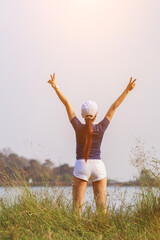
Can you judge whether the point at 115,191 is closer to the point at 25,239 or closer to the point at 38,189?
the point at 38,189

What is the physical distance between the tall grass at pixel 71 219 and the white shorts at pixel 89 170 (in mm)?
461

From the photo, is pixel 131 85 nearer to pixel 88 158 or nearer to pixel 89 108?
pixel 89 108

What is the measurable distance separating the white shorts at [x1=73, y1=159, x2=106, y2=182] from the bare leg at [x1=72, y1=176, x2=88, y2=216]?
0.08m

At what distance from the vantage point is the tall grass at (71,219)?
5.54 metres

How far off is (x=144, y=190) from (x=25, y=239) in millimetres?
2104

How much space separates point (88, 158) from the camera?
632cm

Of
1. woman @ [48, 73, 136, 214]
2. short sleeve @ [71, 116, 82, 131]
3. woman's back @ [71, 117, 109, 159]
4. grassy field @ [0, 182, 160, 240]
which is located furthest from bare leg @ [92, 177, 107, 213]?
short sleeve @ [71, 116, 82, 131]

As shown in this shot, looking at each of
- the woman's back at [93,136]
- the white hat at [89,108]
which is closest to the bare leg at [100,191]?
the woman's back at [93,136]

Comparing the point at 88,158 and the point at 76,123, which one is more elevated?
the point at 76,123

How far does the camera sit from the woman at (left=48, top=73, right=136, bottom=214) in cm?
627

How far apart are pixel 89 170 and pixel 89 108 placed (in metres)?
1.01

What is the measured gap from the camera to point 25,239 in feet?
17.5

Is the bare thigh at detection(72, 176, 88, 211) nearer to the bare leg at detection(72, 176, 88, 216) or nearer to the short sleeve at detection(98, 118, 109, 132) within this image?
the bare leg at detection(72, 176, 88, 216)

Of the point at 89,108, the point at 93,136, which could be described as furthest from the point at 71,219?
the point at 89,108
